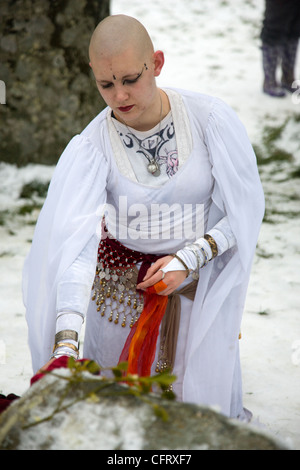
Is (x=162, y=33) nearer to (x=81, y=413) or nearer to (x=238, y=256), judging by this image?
(x=238, y=256)

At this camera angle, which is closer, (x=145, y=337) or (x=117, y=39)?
(x=117, y=39)

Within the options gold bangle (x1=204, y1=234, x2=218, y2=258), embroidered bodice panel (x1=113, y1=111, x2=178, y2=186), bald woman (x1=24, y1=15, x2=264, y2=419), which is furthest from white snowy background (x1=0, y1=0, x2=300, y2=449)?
embroidered bodice panel (x1=113, y1=111, x2=178, y2=186)

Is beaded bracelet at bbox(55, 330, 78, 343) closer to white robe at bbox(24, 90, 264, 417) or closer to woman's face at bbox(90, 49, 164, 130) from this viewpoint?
white robe at bbox(24, 90, 264, 417)

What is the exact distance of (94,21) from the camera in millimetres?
5270

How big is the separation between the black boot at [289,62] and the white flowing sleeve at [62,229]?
5176 mm

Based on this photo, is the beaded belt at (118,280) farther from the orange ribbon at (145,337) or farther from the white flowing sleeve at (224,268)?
the white flowing sleeve at (224,268)

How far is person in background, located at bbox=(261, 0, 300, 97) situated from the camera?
6.58 metres

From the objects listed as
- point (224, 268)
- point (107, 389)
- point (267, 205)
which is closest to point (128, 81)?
point (224, 268)

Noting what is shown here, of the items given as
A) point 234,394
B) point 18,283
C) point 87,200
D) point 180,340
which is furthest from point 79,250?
point 18,283

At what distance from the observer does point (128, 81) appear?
1.97 metres

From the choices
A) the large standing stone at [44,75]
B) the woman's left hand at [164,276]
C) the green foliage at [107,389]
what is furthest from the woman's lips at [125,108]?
the large standing stone at [44,75]

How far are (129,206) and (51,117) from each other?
3295 millimetres

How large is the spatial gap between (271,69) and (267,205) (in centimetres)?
219

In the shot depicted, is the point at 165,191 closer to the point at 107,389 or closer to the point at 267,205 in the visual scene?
the point at 107,389
